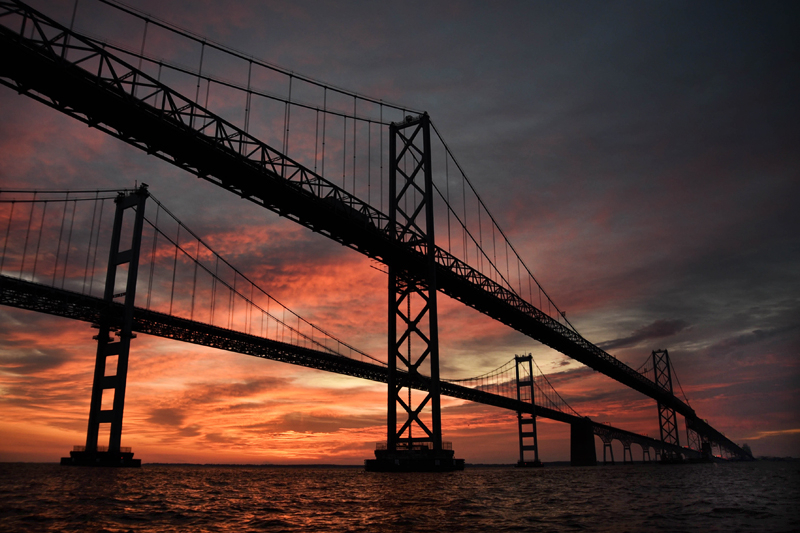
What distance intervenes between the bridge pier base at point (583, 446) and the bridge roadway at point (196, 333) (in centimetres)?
2881

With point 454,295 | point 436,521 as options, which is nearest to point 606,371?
point 454,295

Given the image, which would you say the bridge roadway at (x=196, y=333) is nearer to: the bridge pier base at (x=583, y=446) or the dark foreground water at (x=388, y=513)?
the dark foreground water at (x=388, y=513)

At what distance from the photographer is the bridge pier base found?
118250mm

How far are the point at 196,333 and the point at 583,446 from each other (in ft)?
286

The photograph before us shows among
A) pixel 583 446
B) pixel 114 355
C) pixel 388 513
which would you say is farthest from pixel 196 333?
pixel 583 446

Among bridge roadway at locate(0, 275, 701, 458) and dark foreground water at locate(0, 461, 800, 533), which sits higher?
bridge roadway at locate(0, 275, 701, 458)

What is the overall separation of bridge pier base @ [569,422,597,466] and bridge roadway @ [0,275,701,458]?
28813mm

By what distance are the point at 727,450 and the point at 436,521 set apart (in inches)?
7710

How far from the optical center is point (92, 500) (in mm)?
20875

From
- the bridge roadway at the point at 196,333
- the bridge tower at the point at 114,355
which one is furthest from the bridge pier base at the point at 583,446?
the bridge tower at the point at 114,355

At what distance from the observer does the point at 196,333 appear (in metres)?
64.0

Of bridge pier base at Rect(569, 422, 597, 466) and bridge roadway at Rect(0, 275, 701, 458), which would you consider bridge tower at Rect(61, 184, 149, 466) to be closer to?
bridge roadway at Rect(0, 275, 701, 458)

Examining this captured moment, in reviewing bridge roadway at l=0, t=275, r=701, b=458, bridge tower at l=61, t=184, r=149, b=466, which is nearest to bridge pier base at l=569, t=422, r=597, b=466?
bridge roadway at l=0, t=275, r=701, b=458

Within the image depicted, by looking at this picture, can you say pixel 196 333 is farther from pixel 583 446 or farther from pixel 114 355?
pixel 583 446
